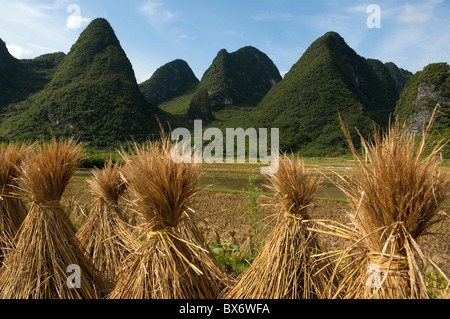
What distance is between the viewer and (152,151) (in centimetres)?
173

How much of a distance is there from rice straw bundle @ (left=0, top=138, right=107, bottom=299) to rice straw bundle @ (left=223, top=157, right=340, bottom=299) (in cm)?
116

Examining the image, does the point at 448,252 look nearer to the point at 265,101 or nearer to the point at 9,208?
the point at 9,208

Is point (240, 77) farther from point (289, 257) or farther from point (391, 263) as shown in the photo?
point (391, 263)

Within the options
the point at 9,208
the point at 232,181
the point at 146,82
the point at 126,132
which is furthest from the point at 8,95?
the point at 9,208

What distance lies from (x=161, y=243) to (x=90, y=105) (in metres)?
66.6

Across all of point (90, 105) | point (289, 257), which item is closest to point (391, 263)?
point (289, 257)

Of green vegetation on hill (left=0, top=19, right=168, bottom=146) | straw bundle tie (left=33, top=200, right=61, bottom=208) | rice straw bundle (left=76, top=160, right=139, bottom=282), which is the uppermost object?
green vegetation on hill (left=0, top=19, right=168, bottom=146)

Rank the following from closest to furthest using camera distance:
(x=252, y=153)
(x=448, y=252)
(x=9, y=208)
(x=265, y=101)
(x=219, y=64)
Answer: (x=9, y=208)
(x=448, y=252)
(x=252, y=153)
(x=265, y=101)
(x=219, y=64)

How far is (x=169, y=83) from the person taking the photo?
5369 inches

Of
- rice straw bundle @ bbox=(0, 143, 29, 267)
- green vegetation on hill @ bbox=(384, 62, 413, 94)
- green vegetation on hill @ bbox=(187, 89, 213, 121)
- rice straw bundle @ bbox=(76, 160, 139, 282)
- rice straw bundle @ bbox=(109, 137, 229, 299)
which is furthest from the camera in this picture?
green vegetation on hill @ bbox=(384, 62, 413, 94)

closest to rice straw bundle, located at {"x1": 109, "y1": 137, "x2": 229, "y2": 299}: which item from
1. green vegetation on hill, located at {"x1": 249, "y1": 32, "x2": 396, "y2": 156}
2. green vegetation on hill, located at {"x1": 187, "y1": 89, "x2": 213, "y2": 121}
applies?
green vegetation on hill, located at {"x1": 249, "y1": 32, "x2": 396, "y2": 156}

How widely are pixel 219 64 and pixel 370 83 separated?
2577 inches

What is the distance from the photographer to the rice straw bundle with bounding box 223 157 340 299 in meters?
1.61

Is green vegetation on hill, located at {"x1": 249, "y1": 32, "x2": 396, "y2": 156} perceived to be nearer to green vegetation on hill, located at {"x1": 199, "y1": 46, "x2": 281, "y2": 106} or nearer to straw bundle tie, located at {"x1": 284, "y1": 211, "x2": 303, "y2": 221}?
green vegetation on hill, located at {"x1": 199, "y1": 46, "x2": 281, "y2": 106}
